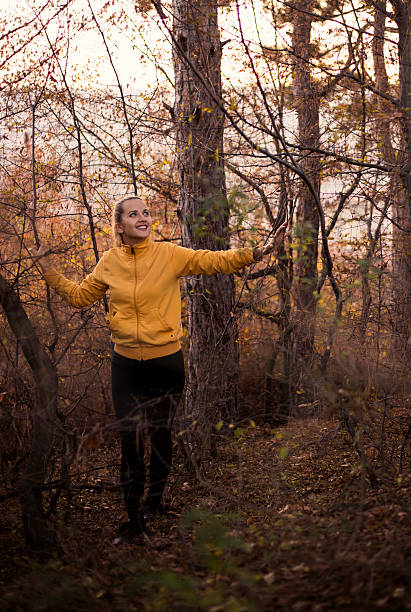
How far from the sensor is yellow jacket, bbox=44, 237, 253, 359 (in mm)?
3715

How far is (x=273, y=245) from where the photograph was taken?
370 centimetres

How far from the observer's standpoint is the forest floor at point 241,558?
2400mm

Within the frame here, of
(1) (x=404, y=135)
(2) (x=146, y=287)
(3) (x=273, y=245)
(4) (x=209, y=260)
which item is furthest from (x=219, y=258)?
(1) (x=404, y=135)

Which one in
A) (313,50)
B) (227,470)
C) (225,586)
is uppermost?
(313,50)

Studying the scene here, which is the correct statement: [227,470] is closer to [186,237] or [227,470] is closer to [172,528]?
[172,528]

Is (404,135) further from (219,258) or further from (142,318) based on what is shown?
(142,318)

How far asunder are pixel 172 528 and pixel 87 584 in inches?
44.4

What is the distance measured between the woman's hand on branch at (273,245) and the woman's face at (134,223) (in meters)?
0.75

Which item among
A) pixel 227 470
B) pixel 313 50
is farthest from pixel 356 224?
pixel 227 470

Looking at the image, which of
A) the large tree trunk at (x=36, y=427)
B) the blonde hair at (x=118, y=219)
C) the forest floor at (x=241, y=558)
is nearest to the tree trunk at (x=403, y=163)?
the forest floor at (x=241, y=558)

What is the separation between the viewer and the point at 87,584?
2699 millimetres

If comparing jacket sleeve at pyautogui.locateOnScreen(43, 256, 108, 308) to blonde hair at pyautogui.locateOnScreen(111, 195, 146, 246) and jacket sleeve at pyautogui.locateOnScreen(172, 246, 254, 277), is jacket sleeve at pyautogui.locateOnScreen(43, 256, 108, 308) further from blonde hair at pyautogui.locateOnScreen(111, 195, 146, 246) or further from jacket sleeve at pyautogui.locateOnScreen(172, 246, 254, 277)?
jacket sleeve at pyautogui.locateOnScreen(172, 246, 254, 277)

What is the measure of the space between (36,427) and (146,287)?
1.10 metres

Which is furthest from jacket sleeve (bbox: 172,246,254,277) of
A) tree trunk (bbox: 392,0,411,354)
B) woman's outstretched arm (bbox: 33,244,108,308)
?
tree trunk (bbox: 392,0,411,354)
